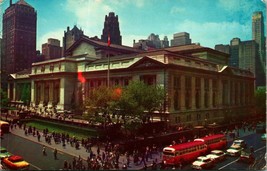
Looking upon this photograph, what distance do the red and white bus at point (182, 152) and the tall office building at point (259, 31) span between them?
915cm

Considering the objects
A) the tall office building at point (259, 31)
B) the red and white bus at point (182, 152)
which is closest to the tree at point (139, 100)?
the red and white bus at point (182, 152)

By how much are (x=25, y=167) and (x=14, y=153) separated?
3.49 metres

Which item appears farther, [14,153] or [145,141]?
[145,141]

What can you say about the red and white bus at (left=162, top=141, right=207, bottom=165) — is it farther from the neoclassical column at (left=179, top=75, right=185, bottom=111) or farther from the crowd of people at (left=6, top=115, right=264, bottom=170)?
the neoclassical column at (left=179, top=75, right=185, bottom=111)

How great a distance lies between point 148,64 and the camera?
4050 cm

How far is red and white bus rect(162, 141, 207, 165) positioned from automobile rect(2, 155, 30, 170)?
10.6 m

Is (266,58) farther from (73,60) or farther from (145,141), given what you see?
(73,60)

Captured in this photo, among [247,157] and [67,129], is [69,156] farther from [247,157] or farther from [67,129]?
[67,129]

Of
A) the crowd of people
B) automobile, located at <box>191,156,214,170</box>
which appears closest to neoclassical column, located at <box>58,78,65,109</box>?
the crowd of people

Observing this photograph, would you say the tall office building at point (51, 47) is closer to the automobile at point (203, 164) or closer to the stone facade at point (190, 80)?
the stone facade at point (190, 80)

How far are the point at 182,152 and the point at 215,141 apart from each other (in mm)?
5641

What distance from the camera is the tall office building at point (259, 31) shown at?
21.5m

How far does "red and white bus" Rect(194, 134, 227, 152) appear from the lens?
27500mm

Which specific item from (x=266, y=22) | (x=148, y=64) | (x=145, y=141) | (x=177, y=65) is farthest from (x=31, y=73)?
(x=266, y=22)
